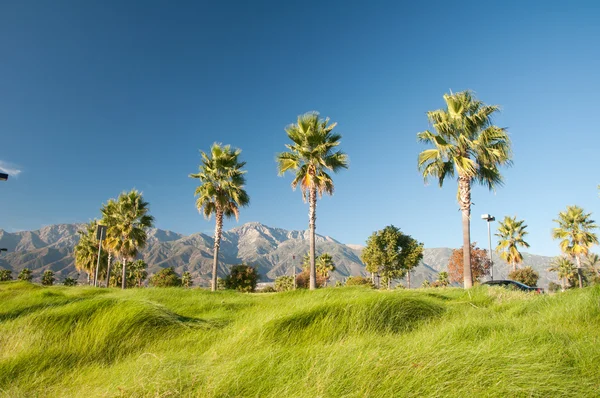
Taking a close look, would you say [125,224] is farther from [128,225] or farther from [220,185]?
[220,185]

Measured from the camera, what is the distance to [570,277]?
2427 inches

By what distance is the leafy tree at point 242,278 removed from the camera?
47.9 meters

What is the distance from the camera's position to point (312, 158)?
24219 mm

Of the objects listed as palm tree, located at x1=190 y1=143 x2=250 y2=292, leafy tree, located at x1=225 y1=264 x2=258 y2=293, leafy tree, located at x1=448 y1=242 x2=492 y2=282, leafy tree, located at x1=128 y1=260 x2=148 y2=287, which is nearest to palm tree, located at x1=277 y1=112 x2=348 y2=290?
palm tree, located at x1=190 y1=143 x2=250 y2=292

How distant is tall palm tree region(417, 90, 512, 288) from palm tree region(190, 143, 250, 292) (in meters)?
16.1

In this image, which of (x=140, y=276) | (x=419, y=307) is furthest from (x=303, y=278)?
(x=419, y=307)

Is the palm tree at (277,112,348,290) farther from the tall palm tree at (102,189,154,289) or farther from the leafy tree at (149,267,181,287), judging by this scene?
the leafy tree at (149,267,181,287)

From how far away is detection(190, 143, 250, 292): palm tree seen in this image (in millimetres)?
29031

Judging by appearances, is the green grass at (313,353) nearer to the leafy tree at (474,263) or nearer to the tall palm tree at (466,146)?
the tall palm tree at (466,146)

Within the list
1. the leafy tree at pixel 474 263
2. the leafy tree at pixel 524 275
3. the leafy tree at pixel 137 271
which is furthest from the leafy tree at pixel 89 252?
the leafy tree at pixel 524 275

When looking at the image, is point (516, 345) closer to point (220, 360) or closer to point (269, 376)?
point (269, 376)

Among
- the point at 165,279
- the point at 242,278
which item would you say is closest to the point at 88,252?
the point at 165,279

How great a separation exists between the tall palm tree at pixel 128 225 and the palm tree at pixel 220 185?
510 inches

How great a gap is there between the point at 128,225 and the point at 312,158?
25.6 metres
